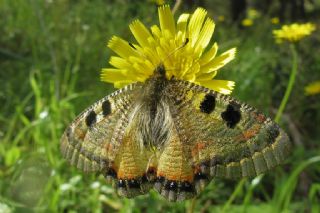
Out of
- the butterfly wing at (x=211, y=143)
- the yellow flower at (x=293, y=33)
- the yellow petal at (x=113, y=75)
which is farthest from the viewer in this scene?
the yellow flower at (x=293, y=33)

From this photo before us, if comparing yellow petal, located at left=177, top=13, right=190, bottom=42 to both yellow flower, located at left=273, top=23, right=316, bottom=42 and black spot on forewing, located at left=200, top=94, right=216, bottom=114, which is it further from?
yellow flower, located at left=273, top=23, right=316, bottom=42

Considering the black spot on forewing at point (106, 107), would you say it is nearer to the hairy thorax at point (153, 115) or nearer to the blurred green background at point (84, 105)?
the hairy thorax at point (153, 115)

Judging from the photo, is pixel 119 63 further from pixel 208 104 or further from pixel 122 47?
pixel 208 104

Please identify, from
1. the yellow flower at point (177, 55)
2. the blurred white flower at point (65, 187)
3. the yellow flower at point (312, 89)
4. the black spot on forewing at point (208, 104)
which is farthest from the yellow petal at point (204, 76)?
the yellow flower at point (312, 89)

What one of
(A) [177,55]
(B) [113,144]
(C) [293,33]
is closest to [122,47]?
(A) [177,55]

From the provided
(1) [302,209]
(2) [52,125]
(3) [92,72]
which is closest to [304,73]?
(3) [92,72]

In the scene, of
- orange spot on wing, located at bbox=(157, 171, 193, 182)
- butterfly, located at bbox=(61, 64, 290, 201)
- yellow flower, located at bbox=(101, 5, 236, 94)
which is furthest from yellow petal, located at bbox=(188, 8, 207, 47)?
orange spot on wing, located at bbox=(157, 171, 193, 182)
